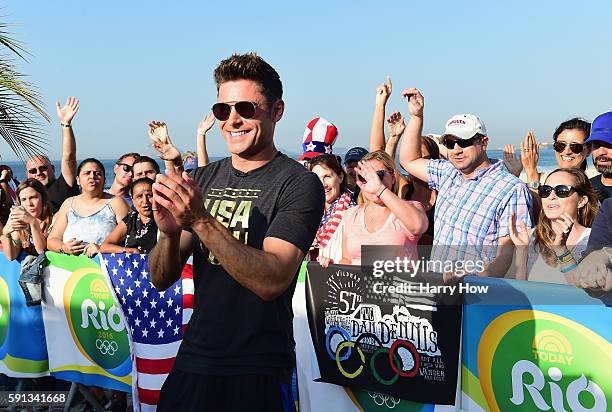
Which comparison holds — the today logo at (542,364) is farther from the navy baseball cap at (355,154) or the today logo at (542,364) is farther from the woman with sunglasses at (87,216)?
the woman with sunglasses at (87,216)

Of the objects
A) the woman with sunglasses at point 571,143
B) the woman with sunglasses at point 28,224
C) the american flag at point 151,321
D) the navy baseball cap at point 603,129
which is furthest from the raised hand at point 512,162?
the woman with sunglasses at point 28,224

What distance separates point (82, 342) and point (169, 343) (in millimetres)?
953

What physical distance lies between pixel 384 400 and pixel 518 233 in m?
1.33

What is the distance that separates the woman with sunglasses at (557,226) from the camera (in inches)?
158

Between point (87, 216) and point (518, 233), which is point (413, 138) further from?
point (87, 216)

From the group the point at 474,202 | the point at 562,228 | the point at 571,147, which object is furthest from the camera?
the point at 571,147

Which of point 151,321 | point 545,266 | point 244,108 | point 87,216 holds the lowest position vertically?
point 151,321

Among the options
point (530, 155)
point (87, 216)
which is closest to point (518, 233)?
point (530, 155)

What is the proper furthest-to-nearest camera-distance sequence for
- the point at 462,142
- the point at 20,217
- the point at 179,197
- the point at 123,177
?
the point at 123,177
the point at 20,217
the point at 462,142
the point at 179,197

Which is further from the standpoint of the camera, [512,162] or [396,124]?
[396,124]

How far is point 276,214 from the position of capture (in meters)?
2.48

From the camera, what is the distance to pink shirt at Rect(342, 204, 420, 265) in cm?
474

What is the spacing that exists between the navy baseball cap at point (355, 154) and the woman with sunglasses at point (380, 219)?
141 cm

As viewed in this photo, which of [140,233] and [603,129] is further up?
[603,129]
